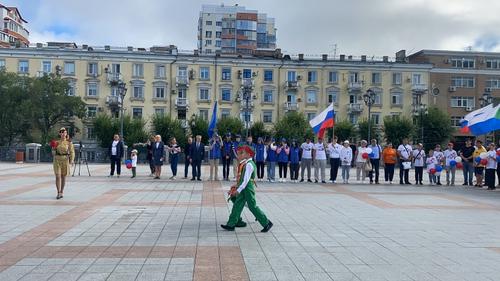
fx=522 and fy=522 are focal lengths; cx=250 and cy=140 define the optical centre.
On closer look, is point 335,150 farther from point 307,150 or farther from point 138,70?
point 138,70

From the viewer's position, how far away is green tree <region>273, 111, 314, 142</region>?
2537 inches

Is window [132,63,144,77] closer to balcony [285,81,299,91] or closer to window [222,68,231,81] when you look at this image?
window [222,68,231,81]

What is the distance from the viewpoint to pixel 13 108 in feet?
204

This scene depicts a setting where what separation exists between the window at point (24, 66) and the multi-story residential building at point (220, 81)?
12 cm

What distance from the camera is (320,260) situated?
7188 mm

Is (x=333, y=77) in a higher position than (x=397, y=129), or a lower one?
higher

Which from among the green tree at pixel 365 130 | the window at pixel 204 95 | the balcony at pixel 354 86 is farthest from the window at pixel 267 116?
the green tree at pixel 365 130

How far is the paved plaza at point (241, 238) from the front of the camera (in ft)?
21.5

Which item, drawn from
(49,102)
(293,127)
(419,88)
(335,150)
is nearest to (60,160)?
(335,150)

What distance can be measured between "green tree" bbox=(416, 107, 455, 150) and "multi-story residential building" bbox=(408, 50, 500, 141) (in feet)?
15.8

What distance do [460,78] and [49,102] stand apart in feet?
178

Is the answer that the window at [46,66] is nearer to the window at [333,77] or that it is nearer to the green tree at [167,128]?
the green tree at [167,128]

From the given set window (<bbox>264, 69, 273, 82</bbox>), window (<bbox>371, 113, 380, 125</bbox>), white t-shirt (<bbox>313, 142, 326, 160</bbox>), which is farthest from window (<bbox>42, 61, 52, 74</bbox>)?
white t-shirt (<bbox>313, 142, 326, 160</bbox>)

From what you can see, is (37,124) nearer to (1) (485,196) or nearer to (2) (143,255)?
(1) (485,196)
